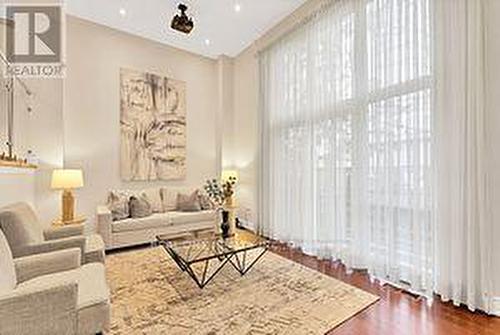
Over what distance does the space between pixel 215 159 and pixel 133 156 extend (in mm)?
1842

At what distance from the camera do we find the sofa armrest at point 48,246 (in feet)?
8.61

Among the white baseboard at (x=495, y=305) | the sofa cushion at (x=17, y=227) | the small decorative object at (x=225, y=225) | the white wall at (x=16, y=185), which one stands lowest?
the white baseboard at (x=495, y=305)

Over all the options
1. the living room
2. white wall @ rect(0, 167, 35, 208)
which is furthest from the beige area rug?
white wall @ rect(0, 167, 35, 208)

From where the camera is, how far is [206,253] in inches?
126

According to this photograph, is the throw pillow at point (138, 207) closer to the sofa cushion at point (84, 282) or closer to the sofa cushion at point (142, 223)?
the sofa cushion at point (142, 223)

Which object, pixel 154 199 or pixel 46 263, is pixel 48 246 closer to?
pixel 46 263

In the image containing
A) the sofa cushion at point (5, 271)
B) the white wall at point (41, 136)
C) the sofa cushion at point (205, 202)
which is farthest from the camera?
the sofa cushion at point (205, 202)

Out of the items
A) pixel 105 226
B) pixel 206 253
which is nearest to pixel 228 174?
pixel 105 226

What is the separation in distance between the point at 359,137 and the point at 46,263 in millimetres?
3401

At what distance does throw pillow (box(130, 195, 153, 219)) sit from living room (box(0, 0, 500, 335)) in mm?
31

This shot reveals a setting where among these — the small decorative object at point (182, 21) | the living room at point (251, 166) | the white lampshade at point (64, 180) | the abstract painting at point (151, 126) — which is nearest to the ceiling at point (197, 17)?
the living room at point (251, 166)

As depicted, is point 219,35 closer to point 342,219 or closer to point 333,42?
point 333,42

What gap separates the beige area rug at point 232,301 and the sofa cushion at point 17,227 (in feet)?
3.11

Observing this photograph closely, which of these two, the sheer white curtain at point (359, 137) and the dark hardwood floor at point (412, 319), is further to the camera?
the sheer white curtain at point (359, 137)
